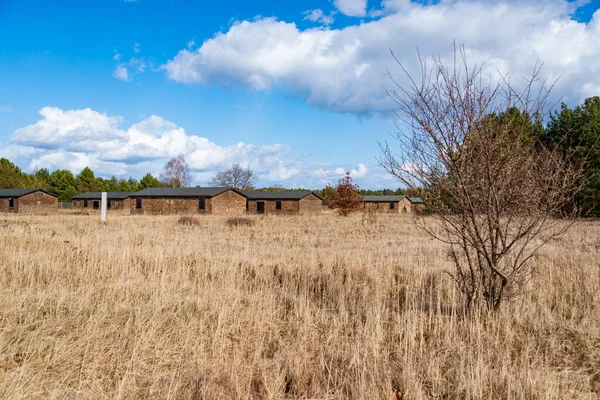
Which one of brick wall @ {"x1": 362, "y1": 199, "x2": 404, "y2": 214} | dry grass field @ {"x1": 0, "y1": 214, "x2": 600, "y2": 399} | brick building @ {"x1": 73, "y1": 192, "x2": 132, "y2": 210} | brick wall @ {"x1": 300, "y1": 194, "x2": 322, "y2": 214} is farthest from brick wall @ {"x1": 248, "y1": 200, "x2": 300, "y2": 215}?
dry grass field @ {"x1": 0, "y1": 214, "x2": 600, "y2": 399}

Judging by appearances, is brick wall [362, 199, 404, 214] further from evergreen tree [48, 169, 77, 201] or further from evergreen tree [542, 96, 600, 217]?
evergreen tree [48, 169, 77, 201]

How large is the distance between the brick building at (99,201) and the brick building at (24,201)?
5.77 meters

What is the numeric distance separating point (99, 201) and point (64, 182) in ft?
53.0

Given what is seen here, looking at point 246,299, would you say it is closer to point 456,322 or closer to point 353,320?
point 353,320

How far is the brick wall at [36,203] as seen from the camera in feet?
161

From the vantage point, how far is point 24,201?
1946 inches

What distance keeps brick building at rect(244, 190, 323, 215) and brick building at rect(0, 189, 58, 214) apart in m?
24.5

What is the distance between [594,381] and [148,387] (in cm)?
408

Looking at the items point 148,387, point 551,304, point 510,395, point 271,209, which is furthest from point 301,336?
point 271,209

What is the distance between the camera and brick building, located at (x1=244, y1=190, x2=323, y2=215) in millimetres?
50406

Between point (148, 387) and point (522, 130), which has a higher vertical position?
point (522, 130)

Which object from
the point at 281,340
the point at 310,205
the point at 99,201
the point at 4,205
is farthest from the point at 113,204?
the point at 281,340

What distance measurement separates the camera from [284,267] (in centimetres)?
897

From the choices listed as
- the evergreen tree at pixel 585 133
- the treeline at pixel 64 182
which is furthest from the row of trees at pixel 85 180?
the evergreen tree at pixel 585 133
